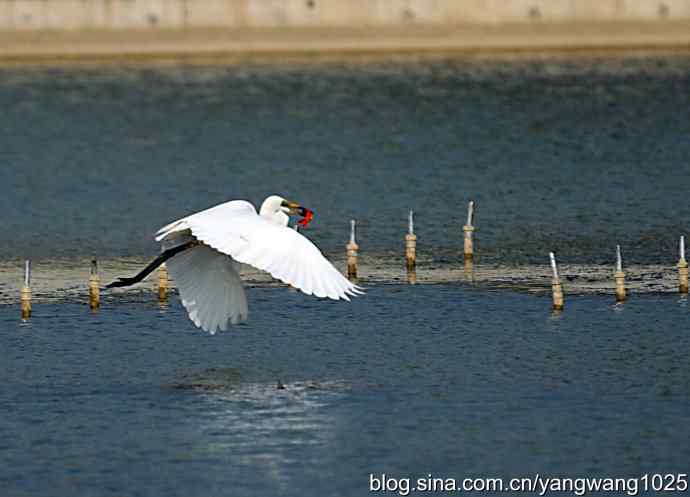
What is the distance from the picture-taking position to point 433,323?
33.5 metres

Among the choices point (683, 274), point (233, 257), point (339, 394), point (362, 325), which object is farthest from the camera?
point (683, 274)

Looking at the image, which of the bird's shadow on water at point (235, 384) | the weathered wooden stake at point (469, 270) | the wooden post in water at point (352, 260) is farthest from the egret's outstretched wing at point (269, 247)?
the weathered wooden stake at point (469, 270)

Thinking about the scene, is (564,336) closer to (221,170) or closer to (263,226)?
(263,226)

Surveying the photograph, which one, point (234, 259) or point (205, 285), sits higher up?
point (234, 259)

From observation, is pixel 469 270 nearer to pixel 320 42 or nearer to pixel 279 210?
pixel 279 210

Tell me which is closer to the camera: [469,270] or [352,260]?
[352,260]

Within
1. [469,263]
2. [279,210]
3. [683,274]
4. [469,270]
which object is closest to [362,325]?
[279,210]

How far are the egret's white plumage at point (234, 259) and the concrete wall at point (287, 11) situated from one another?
61.9 metres

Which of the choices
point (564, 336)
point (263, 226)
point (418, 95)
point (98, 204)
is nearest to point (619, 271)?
point (564, 336)

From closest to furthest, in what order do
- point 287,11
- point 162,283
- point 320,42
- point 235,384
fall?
point 235,384
point 162,283
point 287,11
point 320,42

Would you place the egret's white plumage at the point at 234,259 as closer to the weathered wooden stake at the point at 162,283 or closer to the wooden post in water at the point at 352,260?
the weathered wooden stake at the point at 162,283

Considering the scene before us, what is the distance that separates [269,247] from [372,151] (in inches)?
1568

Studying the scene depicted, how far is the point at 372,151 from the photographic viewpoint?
215 feet

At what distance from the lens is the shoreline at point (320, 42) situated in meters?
92.6
